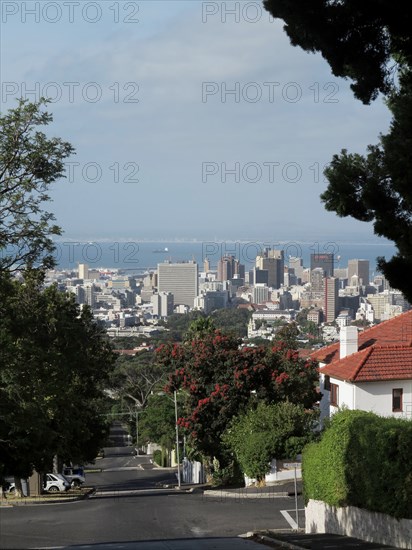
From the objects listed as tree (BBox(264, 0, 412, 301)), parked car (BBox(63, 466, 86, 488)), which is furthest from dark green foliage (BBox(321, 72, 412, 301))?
parked car (BBox(63, 466, 86, 488))

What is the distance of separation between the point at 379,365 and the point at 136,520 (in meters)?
14.2

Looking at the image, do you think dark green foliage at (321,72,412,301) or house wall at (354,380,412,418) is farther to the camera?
house wall at (354,380,412,418)

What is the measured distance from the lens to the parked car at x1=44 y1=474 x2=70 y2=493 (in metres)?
47.8

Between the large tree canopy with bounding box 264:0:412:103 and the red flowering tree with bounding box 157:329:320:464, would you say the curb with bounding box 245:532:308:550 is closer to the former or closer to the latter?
the large tree canopy with bounding box 264:0:412:103

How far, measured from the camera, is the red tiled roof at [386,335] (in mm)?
45969

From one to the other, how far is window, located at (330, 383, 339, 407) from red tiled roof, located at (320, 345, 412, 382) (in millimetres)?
847

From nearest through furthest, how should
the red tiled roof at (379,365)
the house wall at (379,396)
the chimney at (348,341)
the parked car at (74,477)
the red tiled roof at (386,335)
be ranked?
1. the red tiled roof at (379,365)
2. the house wall at (379,396)
3. the chimney at (348,341)
4. the red tiled roof at (386,335)
5. the parked car at (74,477)

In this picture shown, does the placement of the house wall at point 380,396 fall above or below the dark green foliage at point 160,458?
above

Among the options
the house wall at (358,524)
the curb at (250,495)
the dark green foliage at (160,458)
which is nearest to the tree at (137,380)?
the dark green foliage at (160,458)

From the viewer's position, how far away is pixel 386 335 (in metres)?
47.3

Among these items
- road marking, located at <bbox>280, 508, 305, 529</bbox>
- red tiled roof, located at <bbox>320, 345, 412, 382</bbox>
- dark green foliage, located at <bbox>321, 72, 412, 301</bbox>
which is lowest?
road marking, located at <bbox>280, 508, 305, 529</bbox>

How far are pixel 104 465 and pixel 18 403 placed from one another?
6010 cm

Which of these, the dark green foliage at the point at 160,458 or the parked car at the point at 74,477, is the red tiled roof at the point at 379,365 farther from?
the dark green foliage at the point at 160,458

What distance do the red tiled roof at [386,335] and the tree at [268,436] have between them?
5.78m
